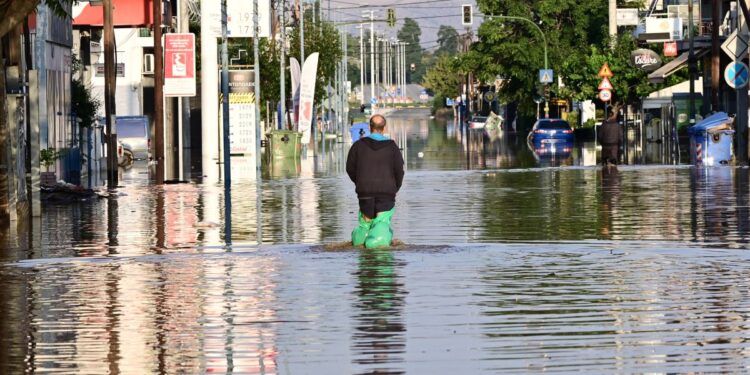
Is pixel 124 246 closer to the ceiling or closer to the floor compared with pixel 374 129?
closer to the floor

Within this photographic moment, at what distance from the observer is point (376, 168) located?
19562mm

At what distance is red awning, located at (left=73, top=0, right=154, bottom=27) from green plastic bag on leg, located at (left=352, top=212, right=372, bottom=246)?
3989cm

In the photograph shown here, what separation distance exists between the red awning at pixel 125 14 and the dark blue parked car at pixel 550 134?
22.4m

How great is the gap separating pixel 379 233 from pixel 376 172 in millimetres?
833

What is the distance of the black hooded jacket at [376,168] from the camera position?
19.5 metres

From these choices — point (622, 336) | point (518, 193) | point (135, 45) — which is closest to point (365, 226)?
point (622, 336)

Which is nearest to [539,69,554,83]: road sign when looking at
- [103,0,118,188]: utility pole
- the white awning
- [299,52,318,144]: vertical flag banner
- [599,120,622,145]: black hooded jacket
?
the white awning

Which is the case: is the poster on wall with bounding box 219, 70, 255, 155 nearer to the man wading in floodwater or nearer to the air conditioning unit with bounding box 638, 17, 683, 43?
the air conditioning unit with bounding box 638, 17, 683, 43

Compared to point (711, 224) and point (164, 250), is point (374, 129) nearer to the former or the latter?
point (164, 250)

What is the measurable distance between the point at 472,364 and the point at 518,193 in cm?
2332

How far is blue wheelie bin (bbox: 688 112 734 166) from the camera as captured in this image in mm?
48469

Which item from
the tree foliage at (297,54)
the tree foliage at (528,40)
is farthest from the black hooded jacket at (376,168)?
the tree foliage at (528,40)

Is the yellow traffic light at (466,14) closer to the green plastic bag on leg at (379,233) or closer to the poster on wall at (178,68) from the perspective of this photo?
the poster on wall at (178,68)

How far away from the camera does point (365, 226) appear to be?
2017cm
